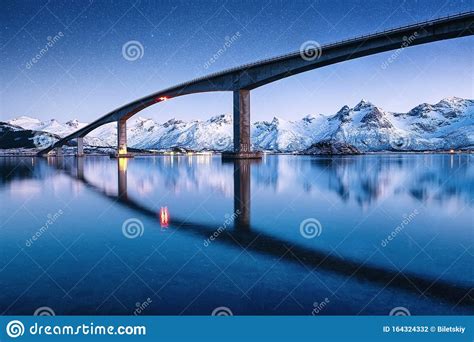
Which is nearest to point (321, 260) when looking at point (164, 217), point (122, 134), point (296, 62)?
point (164, 217)

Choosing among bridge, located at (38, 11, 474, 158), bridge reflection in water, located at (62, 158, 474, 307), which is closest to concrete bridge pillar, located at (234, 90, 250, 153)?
bridge, located at (38, 11, 474, 158)

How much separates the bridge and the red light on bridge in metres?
29.0

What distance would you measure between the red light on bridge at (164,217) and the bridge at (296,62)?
29.0m

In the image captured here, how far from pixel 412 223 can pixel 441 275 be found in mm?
→ 3484

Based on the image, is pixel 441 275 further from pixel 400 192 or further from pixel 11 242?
pixel 400 192

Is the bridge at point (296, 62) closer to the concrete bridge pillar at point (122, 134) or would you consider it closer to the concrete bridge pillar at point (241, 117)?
the concrete bridge pillar at point (241, 117)

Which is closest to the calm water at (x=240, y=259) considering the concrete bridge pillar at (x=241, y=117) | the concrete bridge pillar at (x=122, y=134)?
the concrete bridge pillar at (x=241, y=117)

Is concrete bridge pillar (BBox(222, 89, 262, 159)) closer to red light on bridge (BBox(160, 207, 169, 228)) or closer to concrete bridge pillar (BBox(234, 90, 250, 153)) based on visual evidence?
concrete bridge pillar (BBox(234, 90, 250, 153))

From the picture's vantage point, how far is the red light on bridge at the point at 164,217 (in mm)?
8062

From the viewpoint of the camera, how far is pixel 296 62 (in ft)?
128

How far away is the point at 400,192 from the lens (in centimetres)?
1338

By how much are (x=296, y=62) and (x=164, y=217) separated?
33.9 m

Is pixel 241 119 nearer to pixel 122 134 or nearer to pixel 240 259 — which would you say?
pixel 240 259
